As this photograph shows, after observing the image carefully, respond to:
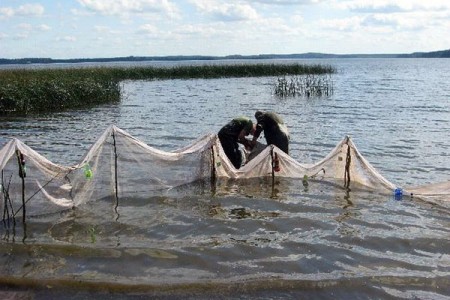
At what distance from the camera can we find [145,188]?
10.8 metres

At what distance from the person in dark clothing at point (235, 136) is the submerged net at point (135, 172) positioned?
42 centimetres

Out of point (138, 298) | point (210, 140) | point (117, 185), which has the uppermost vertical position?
point (210, 140)

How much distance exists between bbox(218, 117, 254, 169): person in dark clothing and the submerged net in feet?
1.39

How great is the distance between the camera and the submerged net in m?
8.88

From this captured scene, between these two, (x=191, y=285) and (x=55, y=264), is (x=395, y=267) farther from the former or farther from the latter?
(x=55, y=264)

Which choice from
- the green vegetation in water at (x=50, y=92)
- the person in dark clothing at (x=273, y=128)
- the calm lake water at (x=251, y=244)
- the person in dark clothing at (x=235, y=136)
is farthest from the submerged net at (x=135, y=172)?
the green vegetation in water at (x=50, y=92)

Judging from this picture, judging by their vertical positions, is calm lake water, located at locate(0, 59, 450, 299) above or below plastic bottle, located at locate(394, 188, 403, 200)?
below

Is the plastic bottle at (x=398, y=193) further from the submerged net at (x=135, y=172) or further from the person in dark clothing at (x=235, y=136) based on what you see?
the person in dark clothing at (x=235, y=136)

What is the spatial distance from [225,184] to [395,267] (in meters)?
5.06

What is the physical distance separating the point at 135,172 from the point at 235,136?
3.10 meters

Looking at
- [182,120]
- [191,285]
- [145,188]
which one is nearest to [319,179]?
[145,188]

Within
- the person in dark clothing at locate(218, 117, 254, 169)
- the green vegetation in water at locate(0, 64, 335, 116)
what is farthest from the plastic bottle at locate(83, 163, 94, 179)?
the green vegetation in water at locate(0, 64, 335, 116)

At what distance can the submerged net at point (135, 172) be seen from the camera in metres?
8.88

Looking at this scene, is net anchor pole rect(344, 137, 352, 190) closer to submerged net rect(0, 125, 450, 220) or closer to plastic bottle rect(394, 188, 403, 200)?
submerged net rect(0, 125, 450, 220)
